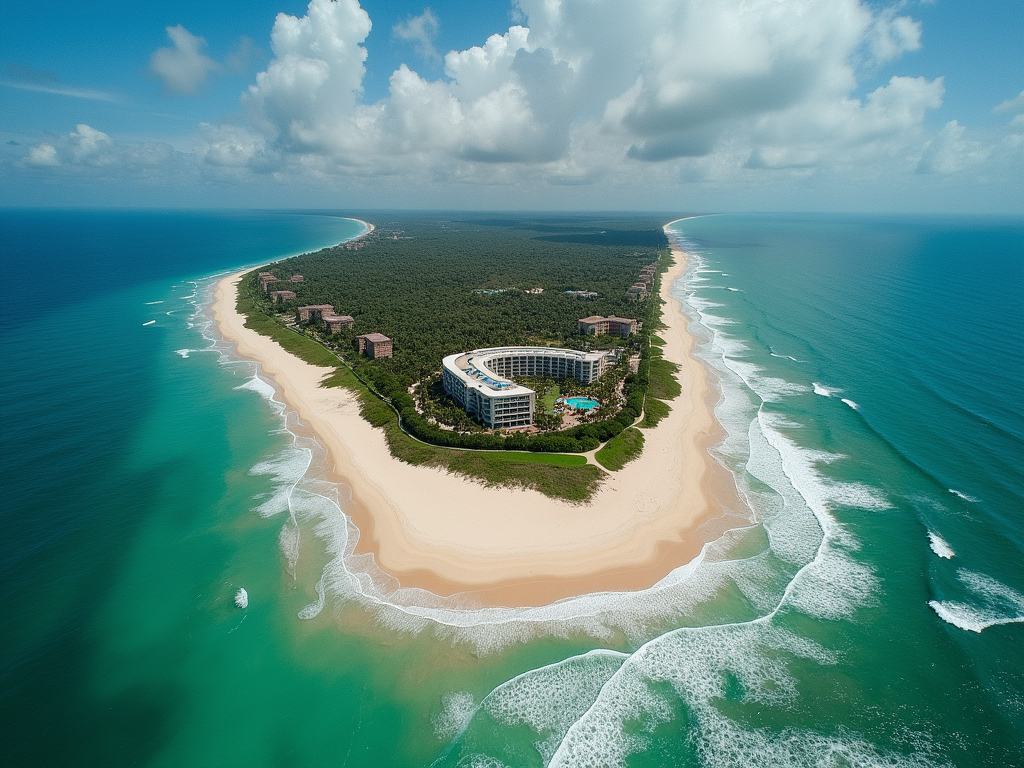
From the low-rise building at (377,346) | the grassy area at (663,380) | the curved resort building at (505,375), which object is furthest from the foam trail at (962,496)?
the low-rise building at (377,346)

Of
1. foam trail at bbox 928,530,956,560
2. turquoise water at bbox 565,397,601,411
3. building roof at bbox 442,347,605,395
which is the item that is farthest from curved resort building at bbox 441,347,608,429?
foam trail at bbox 928,530,956,560

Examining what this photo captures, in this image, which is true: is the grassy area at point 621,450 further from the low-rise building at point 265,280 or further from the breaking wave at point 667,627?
the low-rise building at point 265,280

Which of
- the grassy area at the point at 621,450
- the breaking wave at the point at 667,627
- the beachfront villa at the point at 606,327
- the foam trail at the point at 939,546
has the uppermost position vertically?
the foam trail at the point at 939,546

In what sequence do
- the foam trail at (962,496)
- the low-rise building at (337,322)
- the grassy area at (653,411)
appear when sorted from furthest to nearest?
the low-rise building at (337,322) < the grassy area at (653,411) < the foam trail at (962,496)

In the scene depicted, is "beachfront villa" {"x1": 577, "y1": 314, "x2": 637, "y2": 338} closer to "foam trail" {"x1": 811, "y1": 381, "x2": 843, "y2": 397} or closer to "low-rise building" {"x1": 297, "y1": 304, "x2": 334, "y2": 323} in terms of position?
"foam trail" {"x1": 811, "y1": 381, "x2": 843, "y2": 397}

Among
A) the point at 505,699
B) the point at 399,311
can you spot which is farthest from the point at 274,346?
the point at 505,699

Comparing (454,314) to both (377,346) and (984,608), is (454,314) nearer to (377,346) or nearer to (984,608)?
(377,346)

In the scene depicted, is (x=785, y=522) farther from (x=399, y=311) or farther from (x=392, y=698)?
(x=399, y=311)

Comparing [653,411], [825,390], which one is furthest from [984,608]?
[825,390]
